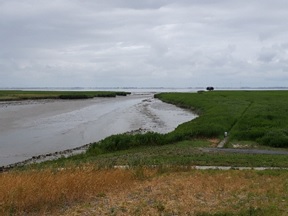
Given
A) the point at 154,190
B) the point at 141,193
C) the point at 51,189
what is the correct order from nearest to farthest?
the point at 51,189, the point at 141,193, the point at 154,190

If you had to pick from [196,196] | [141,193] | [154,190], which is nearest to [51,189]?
[141,193]

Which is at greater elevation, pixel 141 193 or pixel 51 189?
pixel 51 189

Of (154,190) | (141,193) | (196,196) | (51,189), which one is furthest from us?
(154,190)

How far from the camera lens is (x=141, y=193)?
11.5 m

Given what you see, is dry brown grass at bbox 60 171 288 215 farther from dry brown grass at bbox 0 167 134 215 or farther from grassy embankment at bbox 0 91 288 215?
dry brown grass at bbox 0 167 134 215

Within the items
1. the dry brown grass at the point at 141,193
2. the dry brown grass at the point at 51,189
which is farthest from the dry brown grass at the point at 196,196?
the dry brown grass at the point at 51,189

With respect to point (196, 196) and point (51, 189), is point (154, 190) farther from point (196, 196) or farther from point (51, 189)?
A: point (51, 189)

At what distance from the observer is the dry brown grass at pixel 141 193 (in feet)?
31.5

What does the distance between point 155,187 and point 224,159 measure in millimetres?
6624

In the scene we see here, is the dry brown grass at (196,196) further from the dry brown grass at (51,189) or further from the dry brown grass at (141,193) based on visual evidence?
the dry brown grass at (51,189)

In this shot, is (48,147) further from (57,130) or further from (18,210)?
(18,210)

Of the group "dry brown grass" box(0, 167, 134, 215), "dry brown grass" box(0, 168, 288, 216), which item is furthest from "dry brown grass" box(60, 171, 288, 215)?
"dry brown grass" box(0, 167, 134, 215)

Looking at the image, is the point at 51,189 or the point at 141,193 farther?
the point at 141,193

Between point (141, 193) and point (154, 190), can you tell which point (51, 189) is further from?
point (154, 190)
